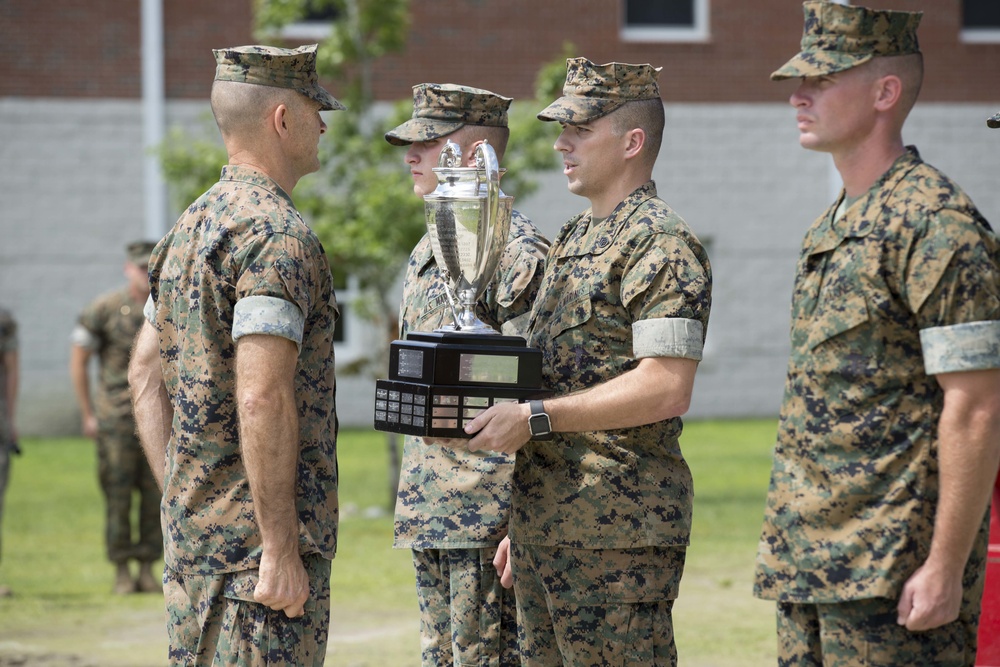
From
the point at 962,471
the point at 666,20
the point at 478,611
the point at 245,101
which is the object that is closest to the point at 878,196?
the point at 962,471

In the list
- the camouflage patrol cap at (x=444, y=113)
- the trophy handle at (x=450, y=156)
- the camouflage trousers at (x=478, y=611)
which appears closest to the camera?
the trophy handle at (x=450, y=156)

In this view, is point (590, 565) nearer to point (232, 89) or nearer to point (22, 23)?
point (232, 89)

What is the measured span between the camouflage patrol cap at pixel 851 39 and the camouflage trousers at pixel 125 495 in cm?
673

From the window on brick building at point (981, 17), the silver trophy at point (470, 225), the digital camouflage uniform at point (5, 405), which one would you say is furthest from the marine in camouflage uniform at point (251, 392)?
the window on brick building at point (981, 17)

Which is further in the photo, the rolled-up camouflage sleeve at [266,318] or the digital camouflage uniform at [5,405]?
the digital camouflage uniform at [5,405]

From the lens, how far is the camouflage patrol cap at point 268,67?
382 cm

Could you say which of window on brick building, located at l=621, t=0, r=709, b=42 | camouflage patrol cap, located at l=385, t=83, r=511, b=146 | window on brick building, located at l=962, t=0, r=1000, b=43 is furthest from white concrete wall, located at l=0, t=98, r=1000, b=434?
camouflage patrol cap, located at l=385, t=83, r=511, b=146

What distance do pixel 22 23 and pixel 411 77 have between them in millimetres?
5104

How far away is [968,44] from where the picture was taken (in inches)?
765

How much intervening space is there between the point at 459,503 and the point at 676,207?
49.3 ft

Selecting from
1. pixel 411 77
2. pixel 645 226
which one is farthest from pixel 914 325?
pixel 411 77

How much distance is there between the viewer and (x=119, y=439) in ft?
30.2

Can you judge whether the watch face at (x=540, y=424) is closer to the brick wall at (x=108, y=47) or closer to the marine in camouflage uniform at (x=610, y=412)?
the marine in camouflage uniform at (x=610, y=412)

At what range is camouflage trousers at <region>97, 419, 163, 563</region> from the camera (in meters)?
8.98
